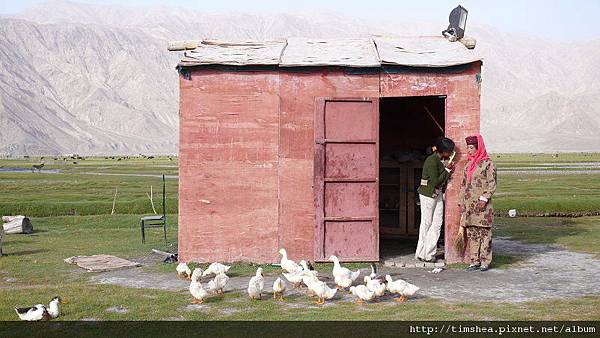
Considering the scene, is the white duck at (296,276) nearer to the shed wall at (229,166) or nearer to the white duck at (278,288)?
the white duck at (278,288)

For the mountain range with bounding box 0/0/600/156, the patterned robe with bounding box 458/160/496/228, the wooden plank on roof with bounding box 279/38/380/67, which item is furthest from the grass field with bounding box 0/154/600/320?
the mountain range with bounding box 0/0/600/156

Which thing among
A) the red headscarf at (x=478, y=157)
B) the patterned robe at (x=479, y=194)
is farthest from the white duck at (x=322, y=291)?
the red headscarf at (x=478, y=157)

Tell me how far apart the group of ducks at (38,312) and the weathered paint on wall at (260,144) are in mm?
4637

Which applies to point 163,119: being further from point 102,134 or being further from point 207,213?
point 207,213

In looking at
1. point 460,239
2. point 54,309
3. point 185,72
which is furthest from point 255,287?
point 185,72

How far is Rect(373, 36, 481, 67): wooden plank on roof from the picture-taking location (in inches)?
554

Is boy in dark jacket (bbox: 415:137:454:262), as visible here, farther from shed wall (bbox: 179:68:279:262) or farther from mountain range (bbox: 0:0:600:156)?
mountain range (bbox: 0:0:600:156)

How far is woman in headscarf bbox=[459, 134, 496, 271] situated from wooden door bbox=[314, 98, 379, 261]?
5.83 ft

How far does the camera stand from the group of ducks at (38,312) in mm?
9680

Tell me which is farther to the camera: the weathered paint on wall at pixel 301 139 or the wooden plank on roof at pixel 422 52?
the weathered paint on wall at pixel 301 139

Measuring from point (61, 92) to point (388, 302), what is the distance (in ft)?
541

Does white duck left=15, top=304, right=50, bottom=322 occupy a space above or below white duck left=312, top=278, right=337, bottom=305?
below

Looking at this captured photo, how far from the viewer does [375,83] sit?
14195mm

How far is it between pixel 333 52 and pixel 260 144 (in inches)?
98.8
